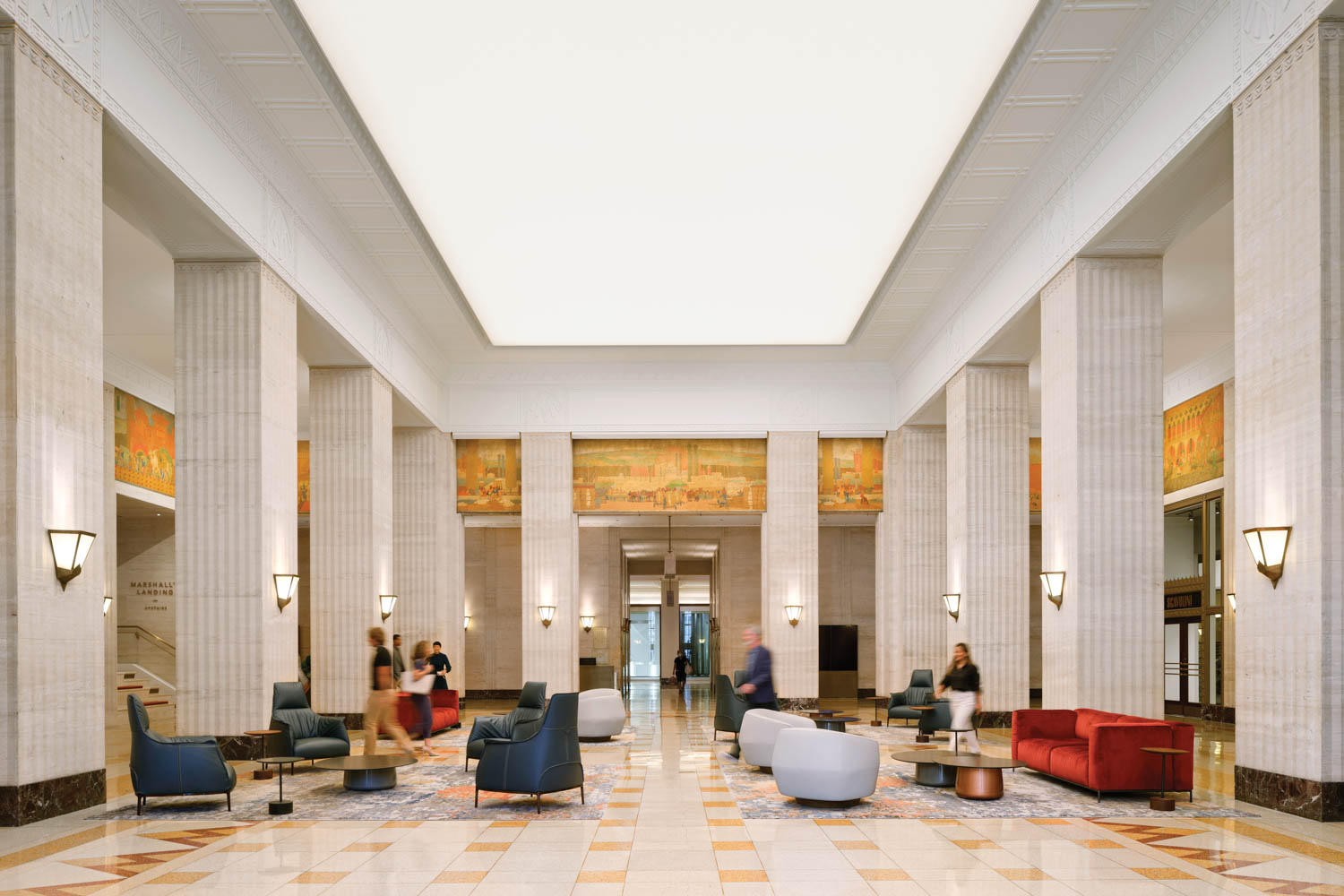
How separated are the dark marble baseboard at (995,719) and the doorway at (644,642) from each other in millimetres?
26361

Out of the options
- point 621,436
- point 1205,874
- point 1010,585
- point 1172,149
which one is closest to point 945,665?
point 1010,585

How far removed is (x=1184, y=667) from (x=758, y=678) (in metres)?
12.7

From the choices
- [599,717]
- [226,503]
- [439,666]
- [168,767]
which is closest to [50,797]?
[168,767]

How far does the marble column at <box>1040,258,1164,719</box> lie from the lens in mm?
12461

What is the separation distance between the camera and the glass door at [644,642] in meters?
44.1

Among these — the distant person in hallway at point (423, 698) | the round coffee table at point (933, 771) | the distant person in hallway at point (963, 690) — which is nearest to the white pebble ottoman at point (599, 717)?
the distant person in hallway at point (423, 698)

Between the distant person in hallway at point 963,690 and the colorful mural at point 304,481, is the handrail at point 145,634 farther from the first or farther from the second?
the distant person in hallway at point 963,690

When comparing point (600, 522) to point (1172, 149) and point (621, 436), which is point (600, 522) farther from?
point (1172, 149)

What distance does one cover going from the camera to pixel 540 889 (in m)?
6.77

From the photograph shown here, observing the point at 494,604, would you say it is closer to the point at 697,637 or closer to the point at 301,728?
the point at 697,637

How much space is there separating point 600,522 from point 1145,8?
2120 centimetres

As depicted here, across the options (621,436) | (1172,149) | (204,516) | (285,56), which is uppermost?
(285,56)

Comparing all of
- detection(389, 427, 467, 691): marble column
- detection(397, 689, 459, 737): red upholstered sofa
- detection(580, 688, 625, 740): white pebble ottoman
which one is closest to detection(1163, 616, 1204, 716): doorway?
detection(580, 688, 625, 740): white pebble ottoman

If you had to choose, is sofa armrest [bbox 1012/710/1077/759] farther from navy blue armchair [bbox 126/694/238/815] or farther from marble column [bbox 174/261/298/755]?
marble column [bbox 174/261/298/755]
